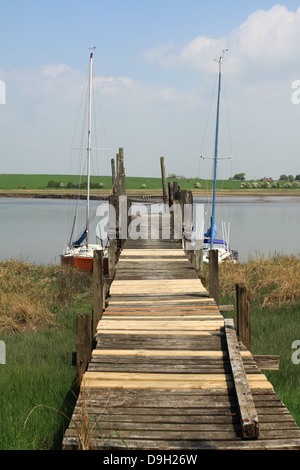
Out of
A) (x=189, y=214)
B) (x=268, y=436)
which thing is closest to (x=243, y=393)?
(x=268, y=436)

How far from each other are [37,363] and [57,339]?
166 cm

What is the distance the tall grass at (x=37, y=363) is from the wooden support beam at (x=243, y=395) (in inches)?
66.5

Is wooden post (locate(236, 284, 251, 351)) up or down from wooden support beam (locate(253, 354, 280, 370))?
up

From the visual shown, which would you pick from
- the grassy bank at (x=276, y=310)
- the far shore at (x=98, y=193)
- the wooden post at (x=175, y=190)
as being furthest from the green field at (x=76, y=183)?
the grassy bank at (x=276, y=310)

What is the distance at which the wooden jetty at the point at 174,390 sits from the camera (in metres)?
3.85

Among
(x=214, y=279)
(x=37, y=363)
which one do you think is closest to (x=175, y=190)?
(x=214, y=279)

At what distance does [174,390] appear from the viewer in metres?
4.61

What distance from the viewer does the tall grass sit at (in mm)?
5301

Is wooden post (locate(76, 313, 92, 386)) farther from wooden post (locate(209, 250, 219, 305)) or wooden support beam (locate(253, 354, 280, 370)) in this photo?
wooden post (locate(209, 250, 219, 305))

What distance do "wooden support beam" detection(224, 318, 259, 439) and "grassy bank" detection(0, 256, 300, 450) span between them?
1317 mm

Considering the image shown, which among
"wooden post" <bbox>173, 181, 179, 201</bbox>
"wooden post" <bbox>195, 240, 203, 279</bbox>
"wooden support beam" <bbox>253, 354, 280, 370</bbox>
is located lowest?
"wooden support beam" <bbox>253, 354, 280, 370</bbox>

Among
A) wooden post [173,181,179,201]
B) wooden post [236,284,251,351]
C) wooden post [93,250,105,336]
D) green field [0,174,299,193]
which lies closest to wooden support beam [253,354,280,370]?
wooden post [236,284,251,351]

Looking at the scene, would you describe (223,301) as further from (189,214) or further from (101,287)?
(101,287)

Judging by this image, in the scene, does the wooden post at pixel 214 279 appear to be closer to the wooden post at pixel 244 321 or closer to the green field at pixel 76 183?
the wooden post at pixel 244 321
